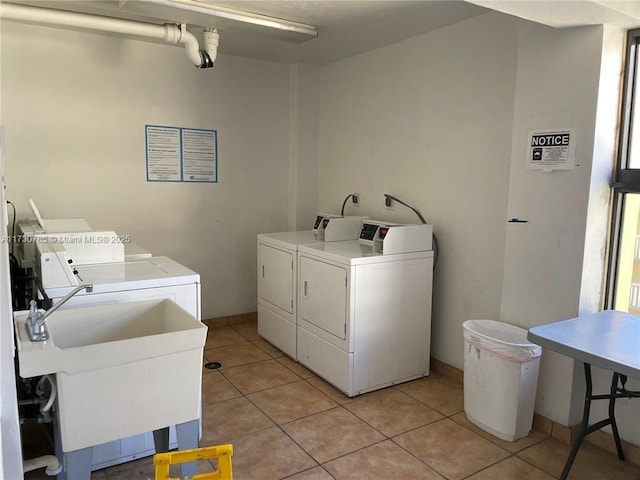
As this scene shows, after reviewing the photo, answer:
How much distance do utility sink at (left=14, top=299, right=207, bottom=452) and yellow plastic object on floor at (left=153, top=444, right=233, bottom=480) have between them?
252mm

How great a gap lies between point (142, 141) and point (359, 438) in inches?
109

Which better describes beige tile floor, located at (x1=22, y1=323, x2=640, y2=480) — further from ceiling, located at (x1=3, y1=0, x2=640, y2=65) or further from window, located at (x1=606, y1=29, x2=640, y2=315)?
Answer: ceiling, located at (x1=3, y1=0, x2=640, y2=65)

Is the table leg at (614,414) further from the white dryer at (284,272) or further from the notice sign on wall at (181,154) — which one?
the notice sign on wall at (181,154)

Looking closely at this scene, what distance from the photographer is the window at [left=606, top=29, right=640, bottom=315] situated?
2361 mm

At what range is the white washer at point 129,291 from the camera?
2.13 m

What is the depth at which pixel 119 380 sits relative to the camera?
1.56m

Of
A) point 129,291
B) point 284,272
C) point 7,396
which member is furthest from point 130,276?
point 284,272

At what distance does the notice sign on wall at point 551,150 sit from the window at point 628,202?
0.87 feet

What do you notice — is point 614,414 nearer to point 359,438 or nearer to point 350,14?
point 359,438

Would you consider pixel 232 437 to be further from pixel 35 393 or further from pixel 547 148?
pixel 547 148

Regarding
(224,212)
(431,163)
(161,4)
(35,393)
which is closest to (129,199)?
(224,212)

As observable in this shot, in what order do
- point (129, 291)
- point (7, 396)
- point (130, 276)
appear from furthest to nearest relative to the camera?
point (130, 276)
point (129, 291)
point (7, 396)

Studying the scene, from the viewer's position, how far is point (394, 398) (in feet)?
9.87

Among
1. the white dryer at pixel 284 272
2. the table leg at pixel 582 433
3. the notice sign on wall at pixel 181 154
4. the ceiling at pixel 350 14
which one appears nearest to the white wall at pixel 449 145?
the ceiling at pixel 350 14
